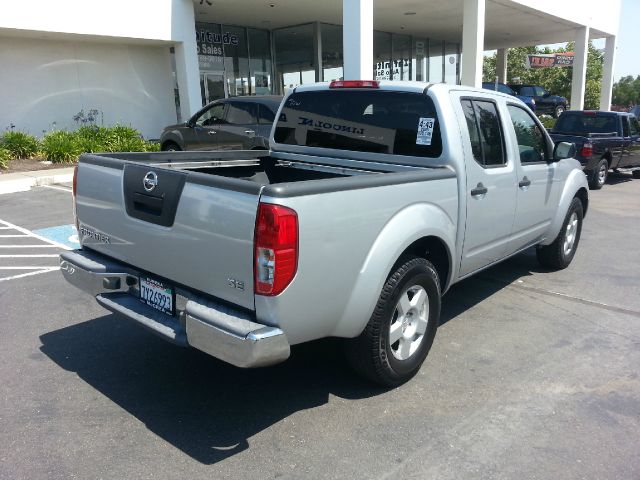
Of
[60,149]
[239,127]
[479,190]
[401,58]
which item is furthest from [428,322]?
[401,58]

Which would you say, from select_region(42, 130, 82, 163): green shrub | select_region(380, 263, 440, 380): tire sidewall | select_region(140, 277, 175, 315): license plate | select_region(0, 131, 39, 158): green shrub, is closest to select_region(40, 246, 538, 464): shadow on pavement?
select_region(380, 263, 440, 380): tire sidewall

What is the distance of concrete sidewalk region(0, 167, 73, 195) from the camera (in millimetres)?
11242

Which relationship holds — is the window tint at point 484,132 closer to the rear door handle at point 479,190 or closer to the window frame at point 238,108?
the rear door handle at point 479,190

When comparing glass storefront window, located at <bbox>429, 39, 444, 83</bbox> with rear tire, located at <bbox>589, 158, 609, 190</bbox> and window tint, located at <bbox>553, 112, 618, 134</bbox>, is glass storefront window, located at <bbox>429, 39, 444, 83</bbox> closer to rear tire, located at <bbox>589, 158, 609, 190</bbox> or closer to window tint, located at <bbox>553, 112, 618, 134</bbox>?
window tint, located at <bbox>553, 112, 618, 134</bbox>

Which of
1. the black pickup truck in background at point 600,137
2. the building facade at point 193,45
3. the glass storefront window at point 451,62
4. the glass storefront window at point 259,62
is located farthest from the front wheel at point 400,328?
the glass storefront window at point 451,62

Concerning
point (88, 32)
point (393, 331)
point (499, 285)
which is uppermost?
point (88, 32)

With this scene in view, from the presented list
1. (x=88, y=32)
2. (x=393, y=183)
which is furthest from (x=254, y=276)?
(x=88, y=32)

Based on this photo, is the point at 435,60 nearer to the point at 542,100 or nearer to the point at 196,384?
the point at 542,100

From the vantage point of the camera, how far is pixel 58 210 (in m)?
9.32

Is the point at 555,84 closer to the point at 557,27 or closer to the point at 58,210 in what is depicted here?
the point at 557,27

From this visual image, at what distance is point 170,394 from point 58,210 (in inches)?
271

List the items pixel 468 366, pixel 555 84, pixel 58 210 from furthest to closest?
pixel 555 84 → pixel 58 210 → pixel 468 366

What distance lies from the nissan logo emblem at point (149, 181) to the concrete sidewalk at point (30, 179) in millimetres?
9371

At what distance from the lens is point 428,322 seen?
3.79 meters
